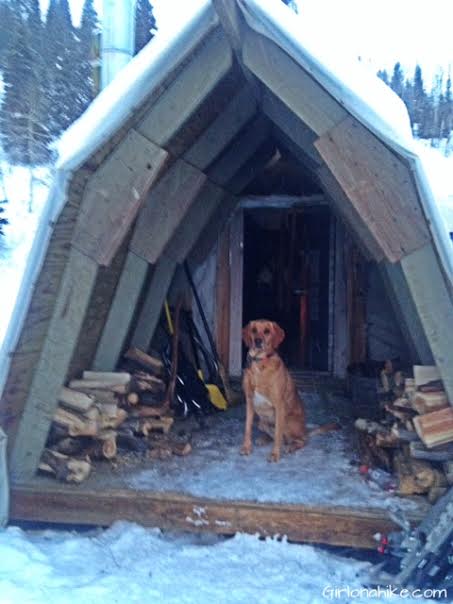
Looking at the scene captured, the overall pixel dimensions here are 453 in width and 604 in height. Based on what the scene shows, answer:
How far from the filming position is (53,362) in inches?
148

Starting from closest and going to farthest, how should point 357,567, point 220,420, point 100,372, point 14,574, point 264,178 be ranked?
point 14,574 < point 357,567 < point 100,372 < point 220,420 < point 264,178

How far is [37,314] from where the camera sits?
3.67 meters

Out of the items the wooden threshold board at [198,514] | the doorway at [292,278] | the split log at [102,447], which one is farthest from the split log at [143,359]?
the doorway at [292,278]

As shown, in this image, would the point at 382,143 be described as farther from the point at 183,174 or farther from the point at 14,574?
the point at 14,574

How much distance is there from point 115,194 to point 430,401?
229cm

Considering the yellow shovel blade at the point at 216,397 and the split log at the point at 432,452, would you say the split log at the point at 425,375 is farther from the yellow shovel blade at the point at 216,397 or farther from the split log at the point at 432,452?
the yellow shovel blade at the point at 216,397

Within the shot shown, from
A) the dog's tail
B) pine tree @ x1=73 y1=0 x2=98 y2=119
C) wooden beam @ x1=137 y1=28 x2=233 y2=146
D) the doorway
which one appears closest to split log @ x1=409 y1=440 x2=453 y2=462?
the dog's tail

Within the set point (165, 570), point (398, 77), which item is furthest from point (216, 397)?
point (398, 77)

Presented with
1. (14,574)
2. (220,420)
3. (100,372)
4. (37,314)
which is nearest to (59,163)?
(37,314)

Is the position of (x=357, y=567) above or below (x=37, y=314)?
below

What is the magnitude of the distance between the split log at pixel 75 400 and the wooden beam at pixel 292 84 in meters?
2.34

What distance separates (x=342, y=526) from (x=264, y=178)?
502cm

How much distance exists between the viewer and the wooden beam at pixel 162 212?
4637 millimetres

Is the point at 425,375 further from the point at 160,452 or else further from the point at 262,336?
the point at 160,452
